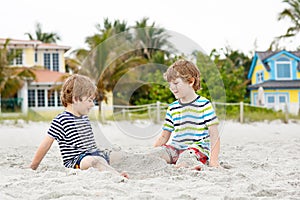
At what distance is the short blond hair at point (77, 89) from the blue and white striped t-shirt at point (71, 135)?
0.12 metres

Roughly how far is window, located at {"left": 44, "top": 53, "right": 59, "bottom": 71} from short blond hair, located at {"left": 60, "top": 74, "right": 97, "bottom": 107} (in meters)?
20.3

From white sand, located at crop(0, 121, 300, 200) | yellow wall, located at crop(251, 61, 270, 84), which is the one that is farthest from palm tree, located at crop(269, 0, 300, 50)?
white sand, located at crop(0, 121, 300, 200)

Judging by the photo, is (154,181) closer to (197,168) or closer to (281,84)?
(197,168)

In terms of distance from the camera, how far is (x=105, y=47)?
4035mm

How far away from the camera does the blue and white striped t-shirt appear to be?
331 cm

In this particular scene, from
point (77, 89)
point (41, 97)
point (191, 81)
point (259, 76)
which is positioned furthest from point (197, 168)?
point (259, 76)

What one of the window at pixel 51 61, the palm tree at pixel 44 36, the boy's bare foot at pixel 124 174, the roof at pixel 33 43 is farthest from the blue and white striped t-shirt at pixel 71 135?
the palm tree at pixel 44 36

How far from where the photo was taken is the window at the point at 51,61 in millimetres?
23259

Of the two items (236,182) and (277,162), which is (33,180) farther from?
(277,162)

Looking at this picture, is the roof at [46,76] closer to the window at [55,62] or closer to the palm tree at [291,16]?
the window at [55,62]

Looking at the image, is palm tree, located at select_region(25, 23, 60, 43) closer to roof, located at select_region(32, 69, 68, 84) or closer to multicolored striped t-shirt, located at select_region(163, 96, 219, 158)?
roof, located at select_region(32, 69, 68, 84)

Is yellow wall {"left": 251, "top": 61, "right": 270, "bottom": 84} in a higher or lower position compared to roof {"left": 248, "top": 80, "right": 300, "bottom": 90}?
higher

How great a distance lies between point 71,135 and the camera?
3311 millimetres

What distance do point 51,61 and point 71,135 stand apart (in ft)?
67.9
